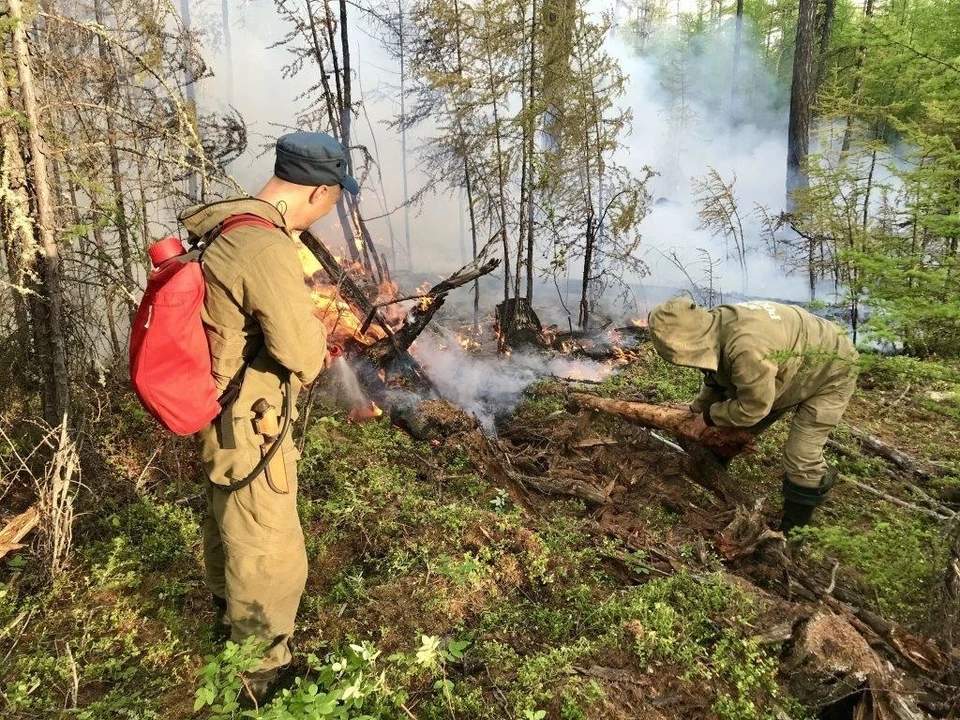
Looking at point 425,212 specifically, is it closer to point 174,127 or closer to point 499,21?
point 499,21

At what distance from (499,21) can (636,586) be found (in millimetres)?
7144

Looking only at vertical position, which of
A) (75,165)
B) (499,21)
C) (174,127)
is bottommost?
(75,165)

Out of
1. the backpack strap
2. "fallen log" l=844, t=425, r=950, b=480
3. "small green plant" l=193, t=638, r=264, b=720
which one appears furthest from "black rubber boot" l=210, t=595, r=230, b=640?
"fallen log" l=844, t=425, r=950, b=480

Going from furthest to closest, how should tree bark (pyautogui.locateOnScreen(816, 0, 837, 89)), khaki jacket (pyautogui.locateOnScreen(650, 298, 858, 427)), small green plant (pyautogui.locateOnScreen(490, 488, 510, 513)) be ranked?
1. tree bark (pyautogui.locateOnScreen(816, 0, 837, 89))
2. small green plant (pyautogui.locateOnScreen(490, 488, 510, 513))
3. khaki jacket (pyautogui.locateOnScreen(650, 298, 858, 427))

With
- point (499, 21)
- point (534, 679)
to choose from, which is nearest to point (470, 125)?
point (499, 21)

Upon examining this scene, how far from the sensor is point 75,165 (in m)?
3.26

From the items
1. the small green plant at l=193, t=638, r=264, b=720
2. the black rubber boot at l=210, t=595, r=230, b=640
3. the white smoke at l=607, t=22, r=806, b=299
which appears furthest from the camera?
the white smoke at l=607, t=22, r=806, b=299

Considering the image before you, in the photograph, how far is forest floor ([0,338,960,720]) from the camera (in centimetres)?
225

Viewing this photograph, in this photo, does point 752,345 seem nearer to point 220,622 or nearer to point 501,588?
point 501,588

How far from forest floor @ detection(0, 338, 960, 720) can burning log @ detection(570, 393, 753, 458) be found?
281mm

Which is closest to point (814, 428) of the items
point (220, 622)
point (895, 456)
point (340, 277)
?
point (895, 456)

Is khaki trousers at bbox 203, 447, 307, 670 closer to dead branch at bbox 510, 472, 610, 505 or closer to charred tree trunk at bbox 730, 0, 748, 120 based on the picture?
dead branch at bbox 510, 472, 610, 505

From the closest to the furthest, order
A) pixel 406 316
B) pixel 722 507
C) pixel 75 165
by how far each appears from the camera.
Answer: pixel 75 165, pixel 722 507, pixel 406 316

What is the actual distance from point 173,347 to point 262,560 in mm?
1021
